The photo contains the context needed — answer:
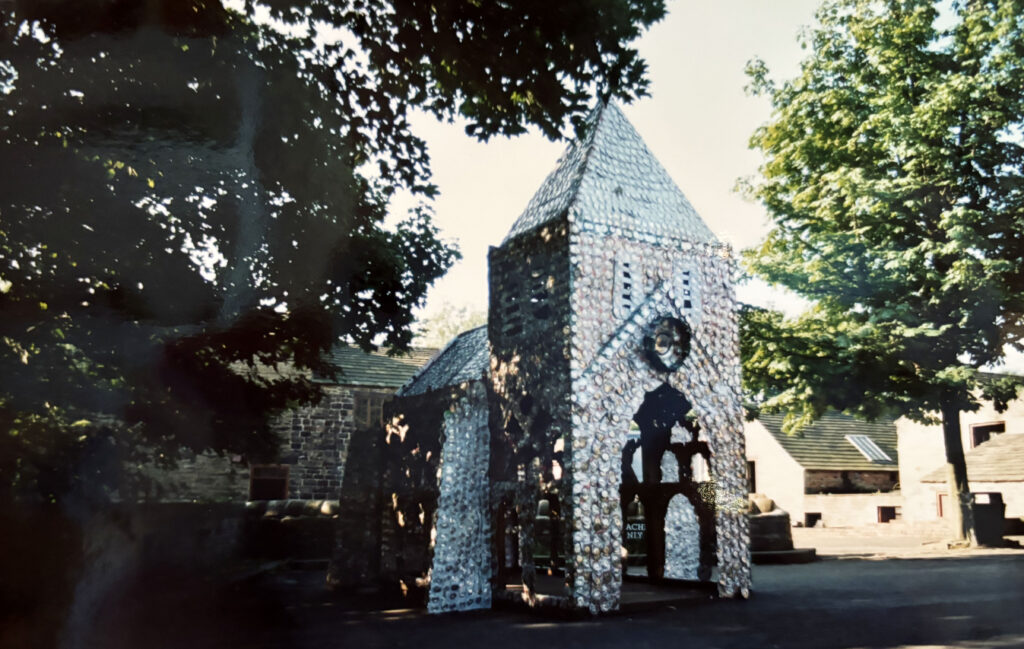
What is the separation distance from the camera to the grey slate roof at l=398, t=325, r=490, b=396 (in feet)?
41.3

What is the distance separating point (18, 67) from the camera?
27.4ft

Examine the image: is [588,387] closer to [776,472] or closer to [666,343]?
[666,343]

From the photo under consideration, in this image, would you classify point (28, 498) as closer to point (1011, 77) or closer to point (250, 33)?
point (250, 33)

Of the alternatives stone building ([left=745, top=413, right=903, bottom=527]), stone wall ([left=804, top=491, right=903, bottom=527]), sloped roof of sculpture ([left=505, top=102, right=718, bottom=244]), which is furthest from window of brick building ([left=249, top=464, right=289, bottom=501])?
stone wall ([left=804, top=491, right=903, bottom=527])

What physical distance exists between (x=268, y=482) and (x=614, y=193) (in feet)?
63.7

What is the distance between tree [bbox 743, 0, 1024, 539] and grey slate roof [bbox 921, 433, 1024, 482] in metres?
8.71

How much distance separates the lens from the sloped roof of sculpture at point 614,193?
11406 mm

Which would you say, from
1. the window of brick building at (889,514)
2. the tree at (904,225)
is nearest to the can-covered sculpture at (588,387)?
the tree at (904,225)

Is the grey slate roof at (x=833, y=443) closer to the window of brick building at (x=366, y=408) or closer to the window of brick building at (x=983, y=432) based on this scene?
the window of brick building at (x=983, y=432)

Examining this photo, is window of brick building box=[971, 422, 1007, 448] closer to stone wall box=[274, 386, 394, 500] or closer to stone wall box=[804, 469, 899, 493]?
stone wall box=[804, 469, 899, 493]

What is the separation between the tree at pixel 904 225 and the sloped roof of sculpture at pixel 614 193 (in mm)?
9823

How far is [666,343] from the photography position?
36.9 ft

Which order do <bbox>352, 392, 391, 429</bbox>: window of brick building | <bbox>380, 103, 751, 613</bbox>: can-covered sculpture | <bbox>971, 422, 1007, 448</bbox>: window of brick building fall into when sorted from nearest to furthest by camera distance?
<bbox>380, 103, 751, 613</bbox>: can-covered sculpture → <bbox>352, 392, 391, 429</bbox>: window of brick building → <bbox>971, 422, 1007, 448</bbox>: window of brick building

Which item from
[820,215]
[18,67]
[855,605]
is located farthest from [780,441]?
[18,67]
